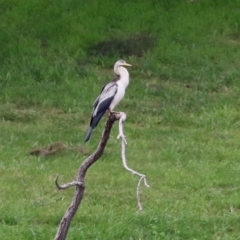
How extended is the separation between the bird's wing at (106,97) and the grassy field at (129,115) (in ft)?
2.51

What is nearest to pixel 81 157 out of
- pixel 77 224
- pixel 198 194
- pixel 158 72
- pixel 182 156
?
pixel 182 156

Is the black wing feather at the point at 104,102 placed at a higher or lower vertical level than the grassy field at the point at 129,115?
higher

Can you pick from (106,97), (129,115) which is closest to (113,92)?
(106,97)

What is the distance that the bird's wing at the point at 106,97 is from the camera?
6371 millimetres

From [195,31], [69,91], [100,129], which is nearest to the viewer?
[100,129]

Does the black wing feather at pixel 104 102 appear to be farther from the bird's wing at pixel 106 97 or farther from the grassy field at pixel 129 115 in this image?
the grassy field at pixel 129 115

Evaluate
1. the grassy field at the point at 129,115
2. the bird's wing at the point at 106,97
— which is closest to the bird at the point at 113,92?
the bird's wing at the point at 106,97

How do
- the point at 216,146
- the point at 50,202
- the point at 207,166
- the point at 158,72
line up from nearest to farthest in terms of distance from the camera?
the point at 50,202 < the point at 207,166 < the point at 216,146 < the point at 158,72

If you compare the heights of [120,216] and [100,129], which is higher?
[120,216]

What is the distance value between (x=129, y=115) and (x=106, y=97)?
345cm

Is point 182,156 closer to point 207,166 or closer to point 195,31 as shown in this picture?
point 207,166

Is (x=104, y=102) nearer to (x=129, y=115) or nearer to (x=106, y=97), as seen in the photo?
(x=106, y=97)

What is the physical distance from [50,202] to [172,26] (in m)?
6.26

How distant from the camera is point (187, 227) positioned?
6121 mm
